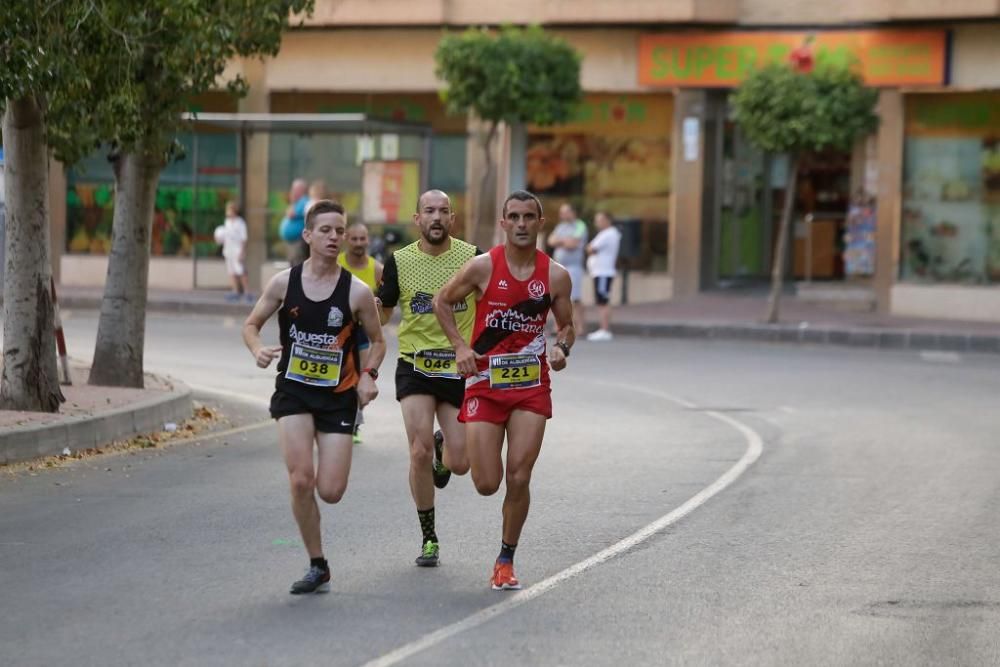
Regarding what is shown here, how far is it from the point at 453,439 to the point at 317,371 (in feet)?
4.00

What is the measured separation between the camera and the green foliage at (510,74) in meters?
29.1

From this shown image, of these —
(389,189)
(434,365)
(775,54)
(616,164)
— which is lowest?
(434,365)

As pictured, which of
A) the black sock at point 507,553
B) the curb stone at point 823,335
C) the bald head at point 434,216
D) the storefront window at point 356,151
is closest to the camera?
the black sock at point 507,553

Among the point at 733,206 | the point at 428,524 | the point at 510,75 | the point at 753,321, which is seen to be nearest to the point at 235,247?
the point at 510,75

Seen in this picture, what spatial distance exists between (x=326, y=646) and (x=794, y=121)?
2060 centimetres

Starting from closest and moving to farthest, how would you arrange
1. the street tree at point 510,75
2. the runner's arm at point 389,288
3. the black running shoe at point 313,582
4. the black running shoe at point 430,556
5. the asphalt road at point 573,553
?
the asphalt road at point 573,553
the black running shoe at point 313,582
the black running shoe at point 430,556
the runner's arm at point 389,288
the street tree at point 510,75

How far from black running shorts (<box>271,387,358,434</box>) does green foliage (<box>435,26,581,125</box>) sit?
21.0 meters

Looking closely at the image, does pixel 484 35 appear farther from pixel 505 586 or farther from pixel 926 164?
pixel 505 586

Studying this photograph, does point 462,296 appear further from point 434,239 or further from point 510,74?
point 510,74

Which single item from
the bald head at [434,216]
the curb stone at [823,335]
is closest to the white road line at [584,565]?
the bald head at [434,216]

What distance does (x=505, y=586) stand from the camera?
8336mm

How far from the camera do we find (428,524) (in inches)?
356

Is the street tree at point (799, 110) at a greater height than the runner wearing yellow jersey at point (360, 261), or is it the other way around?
the street tree at point (799, 110)

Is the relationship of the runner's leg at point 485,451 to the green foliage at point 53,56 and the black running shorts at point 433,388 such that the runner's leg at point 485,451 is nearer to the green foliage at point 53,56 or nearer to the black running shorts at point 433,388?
the black running shorts at point 433,388
